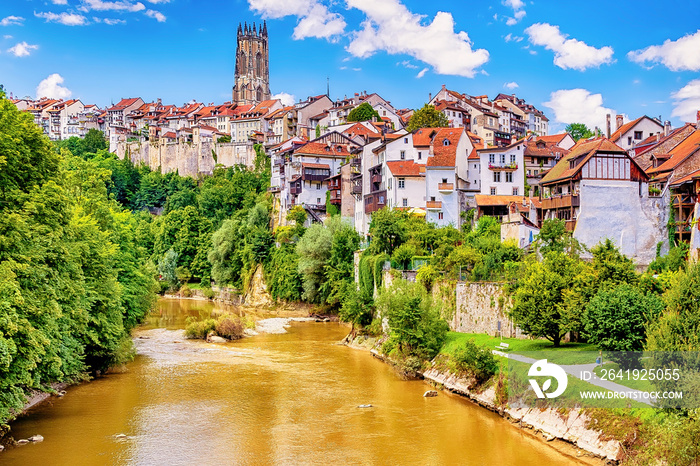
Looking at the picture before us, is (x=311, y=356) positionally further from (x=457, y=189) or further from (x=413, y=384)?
(x=457, y=189)

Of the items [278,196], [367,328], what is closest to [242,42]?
[278,196]

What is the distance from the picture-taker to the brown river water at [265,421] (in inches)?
789

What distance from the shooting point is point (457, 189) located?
49344 millimetres

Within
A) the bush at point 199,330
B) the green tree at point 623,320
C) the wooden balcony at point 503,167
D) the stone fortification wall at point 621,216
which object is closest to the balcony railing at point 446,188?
the wooden balcony at point 503,167

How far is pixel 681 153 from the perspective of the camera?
39094mm

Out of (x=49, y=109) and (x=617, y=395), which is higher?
(x=49, y=109)

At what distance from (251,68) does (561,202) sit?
125 meters

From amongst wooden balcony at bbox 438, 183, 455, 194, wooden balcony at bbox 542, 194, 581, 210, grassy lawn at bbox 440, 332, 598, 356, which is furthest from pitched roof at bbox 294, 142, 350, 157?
grassy lawn at bbox 440, 332, 598, 356

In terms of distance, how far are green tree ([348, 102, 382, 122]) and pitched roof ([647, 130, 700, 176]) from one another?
46216 mm

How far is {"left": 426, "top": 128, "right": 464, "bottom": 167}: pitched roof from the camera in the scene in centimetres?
4978

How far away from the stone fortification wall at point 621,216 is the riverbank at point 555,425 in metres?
14.4

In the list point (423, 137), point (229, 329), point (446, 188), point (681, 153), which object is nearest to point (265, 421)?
point (229, 329)

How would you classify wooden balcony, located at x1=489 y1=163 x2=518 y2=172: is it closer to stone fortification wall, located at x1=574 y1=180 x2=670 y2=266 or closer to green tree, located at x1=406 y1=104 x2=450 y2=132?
stone fortification wall, located at x1=574 y1=180 x2=670 y2=266

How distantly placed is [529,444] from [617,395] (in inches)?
129
